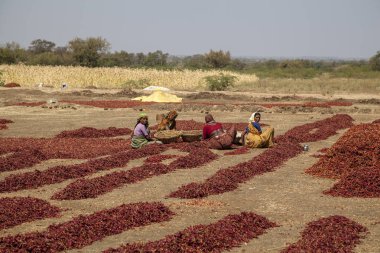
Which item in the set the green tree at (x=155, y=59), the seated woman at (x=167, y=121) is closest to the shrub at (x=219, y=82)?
the seated woman at (x=167, y=121)

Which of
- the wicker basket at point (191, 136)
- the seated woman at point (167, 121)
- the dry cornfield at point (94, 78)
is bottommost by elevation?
the dry cornfield at point (94, 78)

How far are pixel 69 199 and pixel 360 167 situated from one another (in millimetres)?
8353

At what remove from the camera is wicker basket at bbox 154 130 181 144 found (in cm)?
2450

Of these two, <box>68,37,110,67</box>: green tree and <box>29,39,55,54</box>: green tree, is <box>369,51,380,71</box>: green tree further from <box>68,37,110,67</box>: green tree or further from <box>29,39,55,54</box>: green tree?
<box>29,39,55,54</box>: green tree

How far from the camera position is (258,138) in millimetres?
23516

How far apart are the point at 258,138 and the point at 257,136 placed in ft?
0.33

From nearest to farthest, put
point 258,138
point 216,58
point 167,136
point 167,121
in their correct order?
1. point 258,138
2. point 167,136
3. point 167,121
4. point 216,58

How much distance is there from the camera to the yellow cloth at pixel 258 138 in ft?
77.2

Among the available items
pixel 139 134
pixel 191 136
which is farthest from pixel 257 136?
pixel 139 134

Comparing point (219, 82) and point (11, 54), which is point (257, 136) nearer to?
point (219, 82)

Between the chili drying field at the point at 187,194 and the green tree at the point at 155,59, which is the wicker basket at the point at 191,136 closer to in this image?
the chili drying field at the point at 187,194

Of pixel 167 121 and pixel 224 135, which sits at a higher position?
pixel 167 121

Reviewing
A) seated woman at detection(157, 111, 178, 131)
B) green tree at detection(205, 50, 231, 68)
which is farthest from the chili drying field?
green tree at detection(205, 50, 231, 68)

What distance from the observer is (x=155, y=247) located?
10508 millimetres
